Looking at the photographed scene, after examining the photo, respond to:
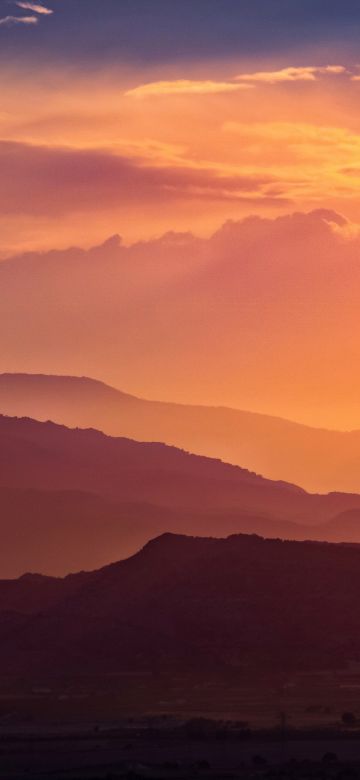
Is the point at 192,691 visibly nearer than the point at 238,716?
No

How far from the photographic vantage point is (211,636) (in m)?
87.1

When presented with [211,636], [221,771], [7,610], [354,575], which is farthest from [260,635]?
[221,771]

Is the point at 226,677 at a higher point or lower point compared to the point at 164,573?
lower

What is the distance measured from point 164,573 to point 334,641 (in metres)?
13.8

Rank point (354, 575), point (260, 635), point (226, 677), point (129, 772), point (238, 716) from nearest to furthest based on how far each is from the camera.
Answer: point (129, 772), point (238, 716), point (226, 677), point (260, 635), point (354, 575)

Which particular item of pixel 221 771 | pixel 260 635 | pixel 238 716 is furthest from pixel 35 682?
pixel 221 771

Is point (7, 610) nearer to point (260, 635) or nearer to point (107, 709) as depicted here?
point (260, 635)

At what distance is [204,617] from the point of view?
8888cm

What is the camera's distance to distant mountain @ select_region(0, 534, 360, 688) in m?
85.2

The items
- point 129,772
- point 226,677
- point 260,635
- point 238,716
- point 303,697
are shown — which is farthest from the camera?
point 260,635

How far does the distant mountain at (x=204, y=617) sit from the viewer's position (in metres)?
85.2

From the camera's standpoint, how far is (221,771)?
4609 cm

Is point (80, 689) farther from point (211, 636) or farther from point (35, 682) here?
point (211, 636)

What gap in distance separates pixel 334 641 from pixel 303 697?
52.4ft
